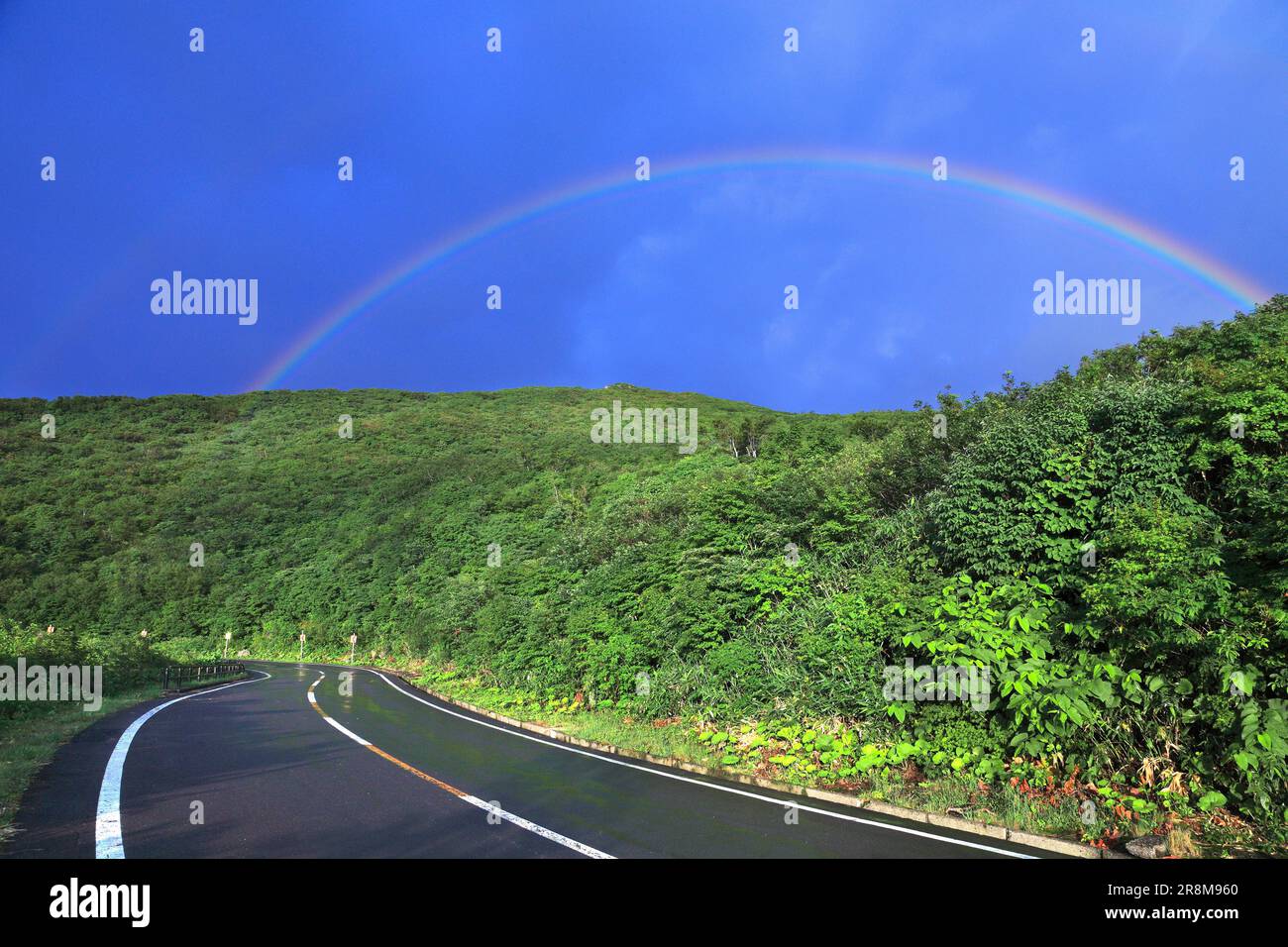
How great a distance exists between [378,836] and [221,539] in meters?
62.5

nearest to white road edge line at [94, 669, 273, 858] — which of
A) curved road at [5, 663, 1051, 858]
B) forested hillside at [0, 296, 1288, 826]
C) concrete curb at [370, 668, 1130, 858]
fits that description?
curved road at [5, 663, 1051, 858]

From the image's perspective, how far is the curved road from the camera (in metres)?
5.50

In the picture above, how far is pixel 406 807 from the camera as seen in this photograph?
22.2ft

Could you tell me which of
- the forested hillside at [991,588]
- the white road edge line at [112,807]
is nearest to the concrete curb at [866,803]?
the forested hillside at [991,588]

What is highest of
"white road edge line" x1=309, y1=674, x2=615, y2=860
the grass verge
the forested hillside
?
the forested hillside

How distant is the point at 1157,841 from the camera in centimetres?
540

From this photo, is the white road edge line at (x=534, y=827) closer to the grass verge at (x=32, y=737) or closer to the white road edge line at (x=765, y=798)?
the white road edge line at (x=765, y=798)

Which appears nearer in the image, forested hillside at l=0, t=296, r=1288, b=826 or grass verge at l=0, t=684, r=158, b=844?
forested hillside at l=0, t=296, r=1288, b=826


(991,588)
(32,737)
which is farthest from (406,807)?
(32,737)

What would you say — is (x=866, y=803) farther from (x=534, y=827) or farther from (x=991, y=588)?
(x=534, y=827)

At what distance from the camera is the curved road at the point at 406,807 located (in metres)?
5.50

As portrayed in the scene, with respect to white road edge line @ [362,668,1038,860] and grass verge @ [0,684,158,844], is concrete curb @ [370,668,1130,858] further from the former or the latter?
grass verge @ [0,684,158,844]

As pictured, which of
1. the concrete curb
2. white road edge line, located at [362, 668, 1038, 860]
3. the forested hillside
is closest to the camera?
the concrete curb
